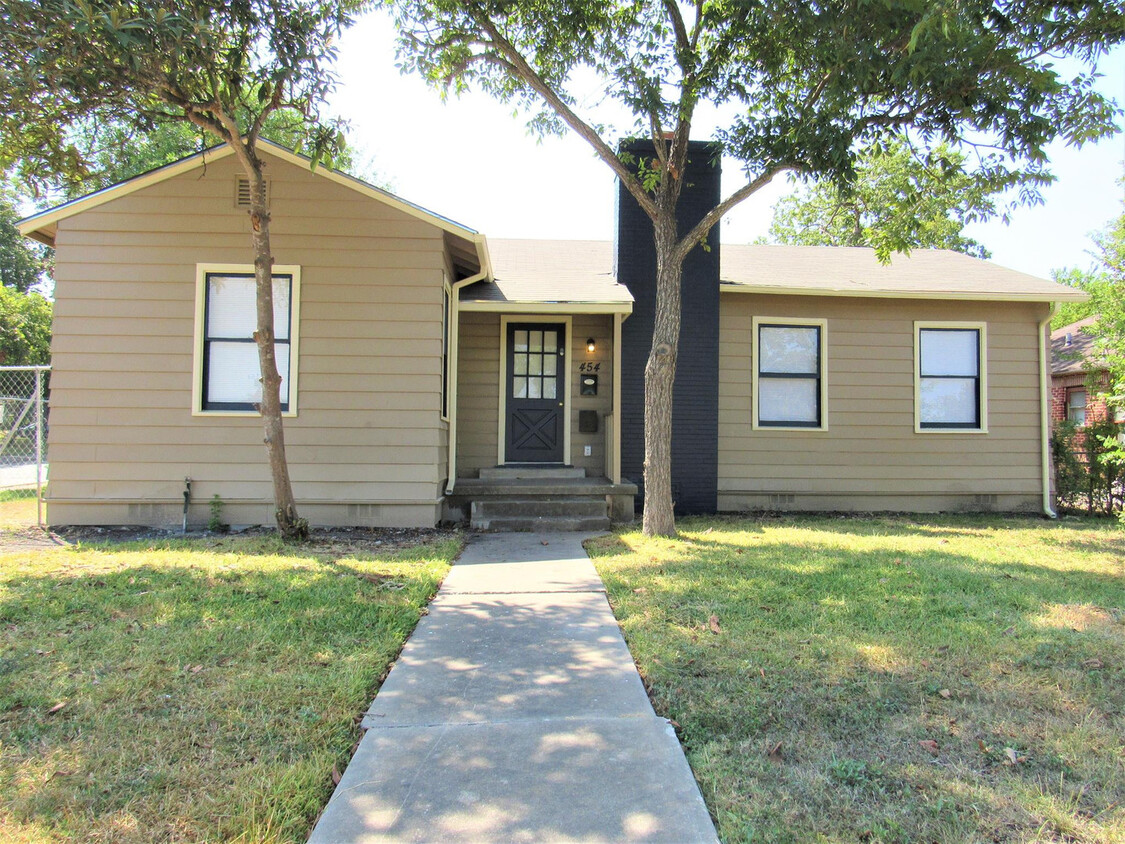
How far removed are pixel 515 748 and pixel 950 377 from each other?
9.21 meters

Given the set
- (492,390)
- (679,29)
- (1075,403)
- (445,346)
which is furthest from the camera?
(1075,403)

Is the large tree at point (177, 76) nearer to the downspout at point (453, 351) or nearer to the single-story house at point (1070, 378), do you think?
the downspout at point (453, 351)

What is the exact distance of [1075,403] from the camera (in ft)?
54.5

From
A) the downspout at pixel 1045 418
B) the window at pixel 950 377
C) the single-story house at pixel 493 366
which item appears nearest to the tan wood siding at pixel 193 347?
the single-story house at pixel 493 366

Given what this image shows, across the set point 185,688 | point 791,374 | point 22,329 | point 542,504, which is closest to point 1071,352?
point 791,374

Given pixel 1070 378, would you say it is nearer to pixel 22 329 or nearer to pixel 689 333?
pixel 689 333

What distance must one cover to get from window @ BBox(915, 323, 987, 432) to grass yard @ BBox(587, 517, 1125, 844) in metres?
3.80

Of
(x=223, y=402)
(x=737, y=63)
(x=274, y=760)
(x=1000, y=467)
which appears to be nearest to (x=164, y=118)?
(x=223, y=402)

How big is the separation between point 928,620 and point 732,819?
2616mm

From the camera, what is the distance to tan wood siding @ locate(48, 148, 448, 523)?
697 cm

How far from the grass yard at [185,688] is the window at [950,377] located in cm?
757

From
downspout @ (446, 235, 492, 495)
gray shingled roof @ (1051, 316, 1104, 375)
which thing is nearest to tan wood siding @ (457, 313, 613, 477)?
downspout @ (446, 235, 492, 495)

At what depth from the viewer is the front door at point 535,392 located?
356 inches

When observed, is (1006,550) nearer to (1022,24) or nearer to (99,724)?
(1022,24)
